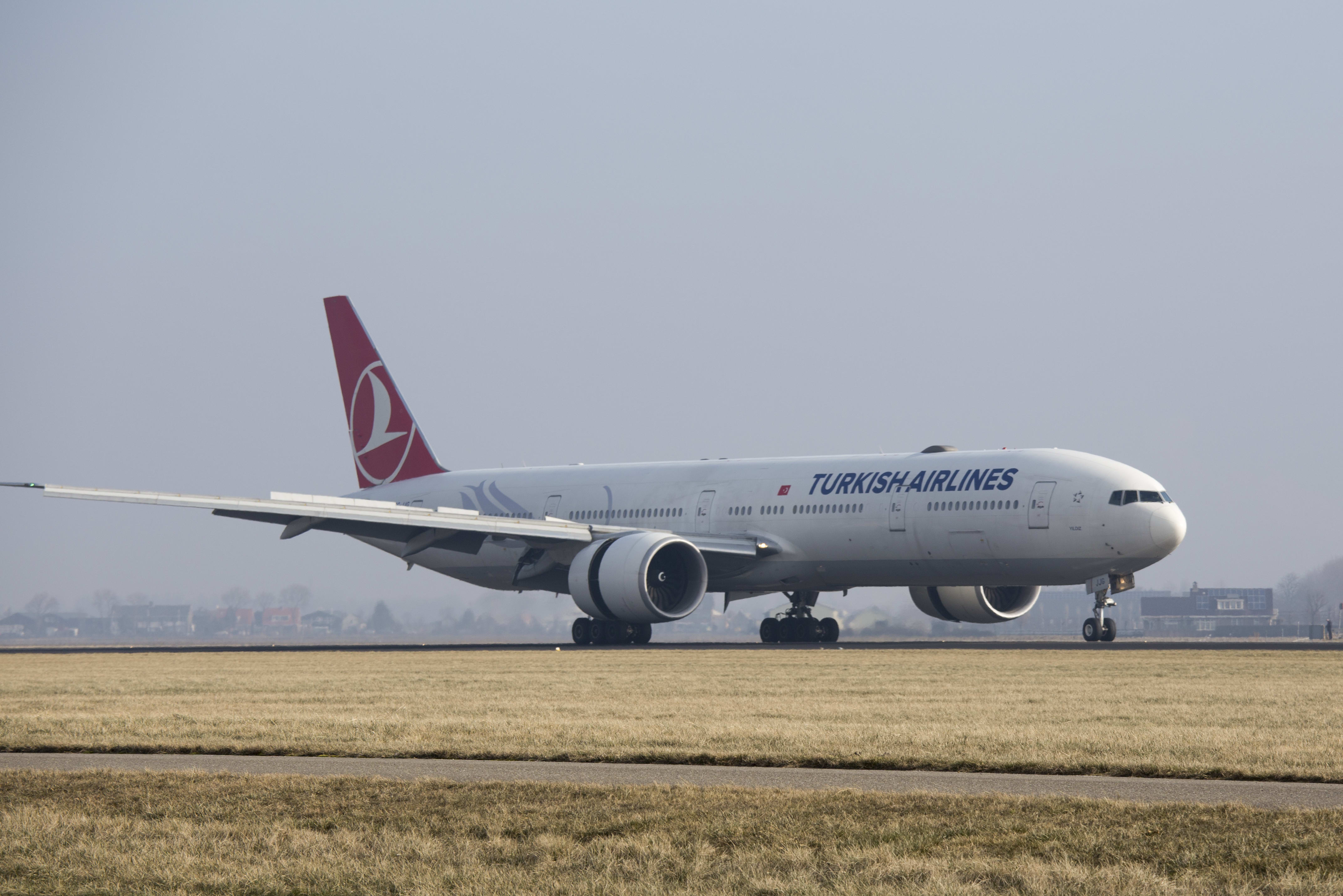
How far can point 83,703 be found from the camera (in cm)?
2191

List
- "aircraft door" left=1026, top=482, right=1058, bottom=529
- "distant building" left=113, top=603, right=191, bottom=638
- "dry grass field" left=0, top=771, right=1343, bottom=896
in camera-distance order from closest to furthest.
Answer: "dry grass field" left=0, top=771, right=1343, bottom=896, "aircraft door" left=1026, top=482, right=1058, bottom=529, "distant building" left=113, top=603, right=191, bottom=638

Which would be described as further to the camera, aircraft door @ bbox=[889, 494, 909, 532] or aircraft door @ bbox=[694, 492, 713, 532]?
aircraft door @ bbox=[694, 492, 713, 532]

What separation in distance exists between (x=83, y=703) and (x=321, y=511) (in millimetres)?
16995

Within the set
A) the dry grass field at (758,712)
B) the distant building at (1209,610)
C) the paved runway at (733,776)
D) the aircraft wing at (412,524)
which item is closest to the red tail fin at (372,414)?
the aircraft wing at (412,524)

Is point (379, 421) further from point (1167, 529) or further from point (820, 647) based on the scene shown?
point (1167, 529)

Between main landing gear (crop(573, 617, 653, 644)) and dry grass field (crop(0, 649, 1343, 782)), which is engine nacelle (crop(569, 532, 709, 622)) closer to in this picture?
main landing gear (crop(573, 617, 653, 644))

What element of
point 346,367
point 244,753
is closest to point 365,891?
point 244,753

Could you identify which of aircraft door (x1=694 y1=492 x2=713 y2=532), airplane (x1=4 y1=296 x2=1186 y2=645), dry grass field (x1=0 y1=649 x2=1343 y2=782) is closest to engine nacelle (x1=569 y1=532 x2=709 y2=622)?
airplane (x1=4 y1=296 x2=1186 y2=645)

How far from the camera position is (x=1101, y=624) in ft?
125

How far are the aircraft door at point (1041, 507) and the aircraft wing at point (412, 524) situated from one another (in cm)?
751

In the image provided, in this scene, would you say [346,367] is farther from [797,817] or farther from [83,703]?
[797,817]

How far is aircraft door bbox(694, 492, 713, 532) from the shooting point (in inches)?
1693

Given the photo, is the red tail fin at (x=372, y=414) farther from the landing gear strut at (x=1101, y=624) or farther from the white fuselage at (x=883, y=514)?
the landing gear strut at (x=1101, y=624)

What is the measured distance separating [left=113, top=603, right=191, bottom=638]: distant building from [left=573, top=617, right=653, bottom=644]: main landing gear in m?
78.0
